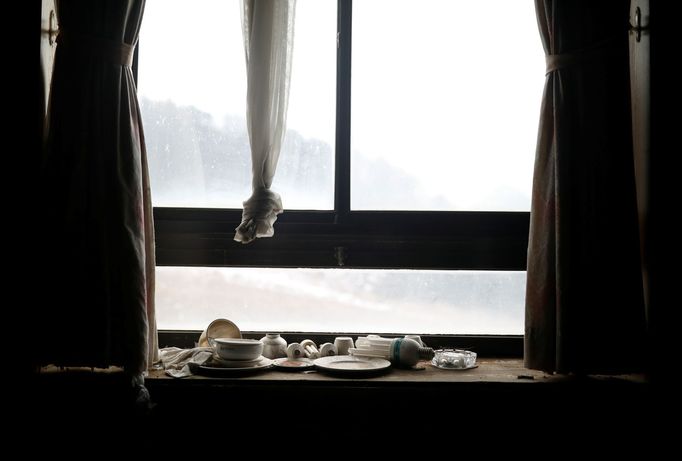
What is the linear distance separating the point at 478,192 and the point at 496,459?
3.27 feet

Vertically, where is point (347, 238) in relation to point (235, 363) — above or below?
above

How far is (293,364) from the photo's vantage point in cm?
178

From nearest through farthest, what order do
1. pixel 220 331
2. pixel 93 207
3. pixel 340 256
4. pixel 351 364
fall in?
pixel 93 207 < pixel 351 364 < pixel 220 331 < pixel 340 256

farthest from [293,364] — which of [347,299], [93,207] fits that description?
[93,207]

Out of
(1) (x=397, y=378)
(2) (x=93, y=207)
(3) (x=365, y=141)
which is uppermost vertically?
(3) (x=365, y=141)

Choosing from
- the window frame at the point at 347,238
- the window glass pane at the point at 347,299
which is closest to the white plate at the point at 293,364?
the window glass pane at the point at 347,299

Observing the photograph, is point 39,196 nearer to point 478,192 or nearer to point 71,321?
point 71,321

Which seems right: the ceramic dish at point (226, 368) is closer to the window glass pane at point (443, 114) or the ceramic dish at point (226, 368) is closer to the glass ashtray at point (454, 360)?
the glass ashtray at point (454, 360)

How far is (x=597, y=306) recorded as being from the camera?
1707 millimetres

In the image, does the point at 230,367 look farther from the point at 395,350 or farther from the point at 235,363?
the point at 395,350

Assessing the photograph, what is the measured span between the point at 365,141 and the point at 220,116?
23.8 inches

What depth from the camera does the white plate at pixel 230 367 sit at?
1686mm

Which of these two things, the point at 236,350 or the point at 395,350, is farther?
the point at 395,350

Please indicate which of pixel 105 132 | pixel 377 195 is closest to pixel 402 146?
pixel 377 195
